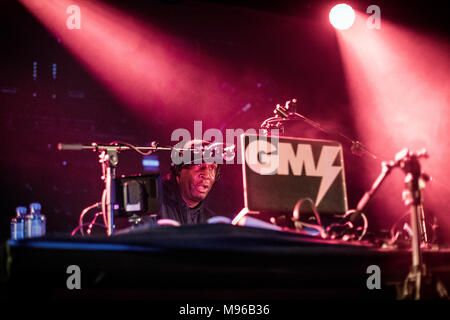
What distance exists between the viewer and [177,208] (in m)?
3.41

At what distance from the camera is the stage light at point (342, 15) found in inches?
154

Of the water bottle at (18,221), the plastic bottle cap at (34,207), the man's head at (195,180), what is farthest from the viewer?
the plastic bottle cap at (34,207)

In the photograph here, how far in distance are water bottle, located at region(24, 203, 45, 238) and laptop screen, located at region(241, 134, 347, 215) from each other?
2.19 metres

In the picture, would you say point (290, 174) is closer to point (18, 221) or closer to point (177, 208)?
point (177, 208)

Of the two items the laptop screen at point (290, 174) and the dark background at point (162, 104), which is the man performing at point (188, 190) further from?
the laptop screen at point (290, 174)

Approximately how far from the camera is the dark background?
3.93 metres

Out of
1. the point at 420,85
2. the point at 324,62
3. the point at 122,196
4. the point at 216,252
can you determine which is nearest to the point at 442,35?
the point at 420,85

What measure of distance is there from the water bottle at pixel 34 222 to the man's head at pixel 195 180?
1.14 m

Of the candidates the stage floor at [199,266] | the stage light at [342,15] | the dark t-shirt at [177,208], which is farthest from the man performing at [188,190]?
the stage floor at [199,266]

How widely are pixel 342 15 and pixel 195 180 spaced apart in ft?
6.59

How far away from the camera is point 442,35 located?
13.3 ft

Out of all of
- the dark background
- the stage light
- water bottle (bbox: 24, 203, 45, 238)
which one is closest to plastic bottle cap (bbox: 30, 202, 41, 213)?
water bottle (bbox: 24, 203, 45, 238)

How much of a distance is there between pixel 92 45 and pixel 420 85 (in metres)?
3.22
